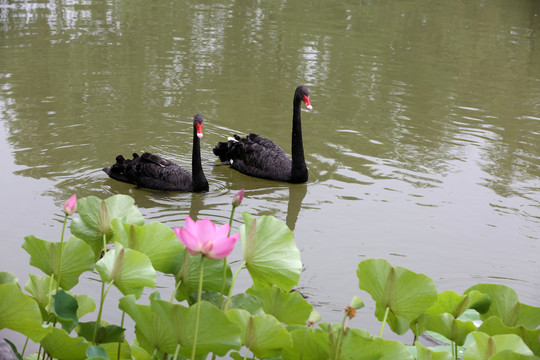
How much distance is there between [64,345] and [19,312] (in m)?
0.18

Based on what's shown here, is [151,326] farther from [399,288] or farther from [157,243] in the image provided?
[399,288]

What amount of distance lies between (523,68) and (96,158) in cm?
597

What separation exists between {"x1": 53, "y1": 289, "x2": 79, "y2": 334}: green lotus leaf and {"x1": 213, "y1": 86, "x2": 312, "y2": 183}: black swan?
145 inches

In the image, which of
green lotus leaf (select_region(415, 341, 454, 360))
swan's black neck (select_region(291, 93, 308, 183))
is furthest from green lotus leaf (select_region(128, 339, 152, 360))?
swan's black neck (select_region(291, 93, 308, 183))

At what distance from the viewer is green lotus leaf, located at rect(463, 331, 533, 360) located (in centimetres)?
144

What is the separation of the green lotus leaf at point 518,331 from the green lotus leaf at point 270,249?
17.6 inches

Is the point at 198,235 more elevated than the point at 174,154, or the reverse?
the point at 198,235

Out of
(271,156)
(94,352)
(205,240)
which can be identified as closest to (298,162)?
(271,156)

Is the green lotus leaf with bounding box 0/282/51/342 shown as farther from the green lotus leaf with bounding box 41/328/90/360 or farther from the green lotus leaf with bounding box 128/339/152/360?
the green lotus leaf with bounding box 128/339/152/360

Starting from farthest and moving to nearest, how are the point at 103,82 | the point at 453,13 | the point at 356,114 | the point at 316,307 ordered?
the point at 453,13 < the point at 103,82 < the point at 356,114 < the point at 316,307

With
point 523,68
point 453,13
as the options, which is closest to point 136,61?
point 523,68

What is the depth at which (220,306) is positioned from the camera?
1690 mm

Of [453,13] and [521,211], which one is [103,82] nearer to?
[521,211]

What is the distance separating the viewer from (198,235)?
1291mm
